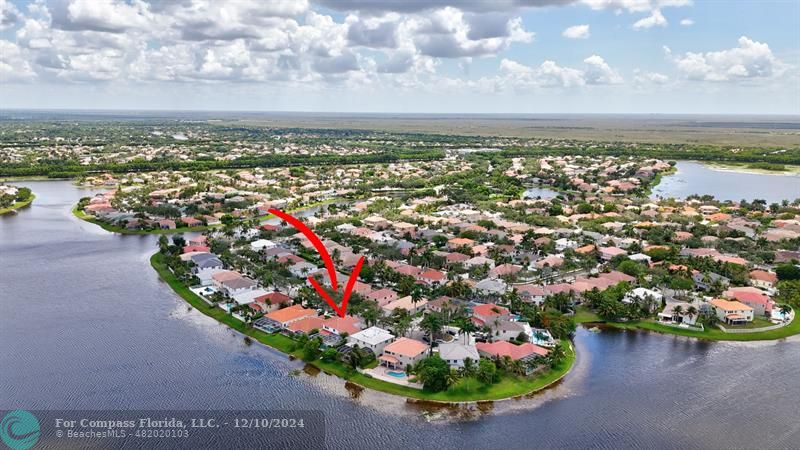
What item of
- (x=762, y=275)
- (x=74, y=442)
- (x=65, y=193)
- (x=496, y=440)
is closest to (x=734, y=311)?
(x=762, y=275)

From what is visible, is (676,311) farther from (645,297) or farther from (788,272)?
(788,272)

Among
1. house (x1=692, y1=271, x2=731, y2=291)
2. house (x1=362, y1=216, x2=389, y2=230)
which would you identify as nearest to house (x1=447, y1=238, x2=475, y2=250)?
house (x1=362, y1=216, x2=389, y2=230)

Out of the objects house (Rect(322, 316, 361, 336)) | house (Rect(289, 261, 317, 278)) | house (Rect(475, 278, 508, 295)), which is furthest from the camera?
house (Rect(289, 261, 317, 278))

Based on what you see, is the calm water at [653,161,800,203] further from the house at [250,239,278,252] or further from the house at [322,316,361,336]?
the house at [322,316,361,336]

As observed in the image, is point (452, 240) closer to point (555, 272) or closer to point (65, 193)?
point (555, 272)

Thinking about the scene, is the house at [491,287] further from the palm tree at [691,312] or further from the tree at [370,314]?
the palm tree at [691,312]

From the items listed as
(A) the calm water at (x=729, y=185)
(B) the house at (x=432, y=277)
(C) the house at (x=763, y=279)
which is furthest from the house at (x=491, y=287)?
(A) the calm water at (x=729, y=185)

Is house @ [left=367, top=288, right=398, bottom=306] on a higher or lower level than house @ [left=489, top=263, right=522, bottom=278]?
lower
